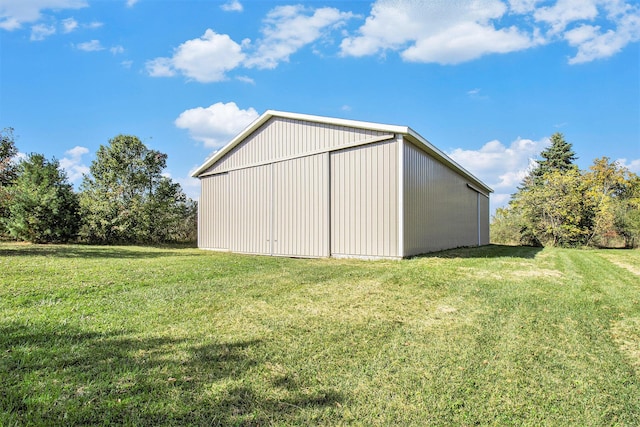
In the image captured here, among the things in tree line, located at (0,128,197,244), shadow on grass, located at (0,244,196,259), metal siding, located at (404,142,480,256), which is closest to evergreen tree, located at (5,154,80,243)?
tree line, located at (0,128,197,244)

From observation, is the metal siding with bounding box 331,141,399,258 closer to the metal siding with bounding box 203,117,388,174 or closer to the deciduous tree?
the metal siding with bounding box 203,117,388,174

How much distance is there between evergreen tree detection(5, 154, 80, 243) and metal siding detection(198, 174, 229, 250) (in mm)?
8454

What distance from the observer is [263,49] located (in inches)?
396

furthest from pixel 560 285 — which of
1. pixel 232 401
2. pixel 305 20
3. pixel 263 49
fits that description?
pixel 263 49

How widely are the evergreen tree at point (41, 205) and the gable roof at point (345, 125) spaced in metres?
8.40

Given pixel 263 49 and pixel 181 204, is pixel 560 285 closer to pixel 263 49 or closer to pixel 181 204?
pixel 263 49

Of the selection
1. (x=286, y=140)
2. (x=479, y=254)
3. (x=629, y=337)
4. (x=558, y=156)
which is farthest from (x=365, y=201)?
(x=558, y=156)

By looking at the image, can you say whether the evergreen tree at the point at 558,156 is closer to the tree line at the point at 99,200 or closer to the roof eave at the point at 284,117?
the roof eave at the point at 284,117

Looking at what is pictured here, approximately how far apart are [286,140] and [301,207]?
2.48 m

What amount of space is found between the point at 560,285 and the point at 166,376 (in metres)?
6.43

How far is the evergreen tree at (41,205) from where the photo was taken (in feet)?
54.6

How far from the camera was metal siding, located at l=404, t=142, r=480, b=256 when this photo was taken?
31.1ft

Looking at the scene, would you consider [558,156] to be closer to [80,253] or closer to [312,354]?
[312,354]

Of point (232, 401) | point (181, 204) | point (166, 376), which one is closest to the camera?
point (232, 401)
